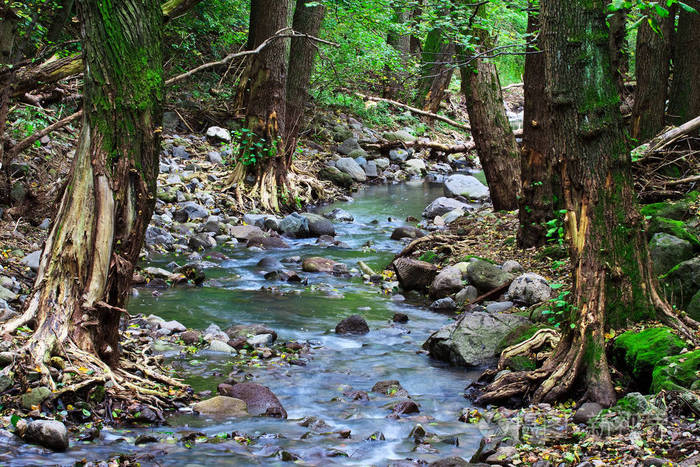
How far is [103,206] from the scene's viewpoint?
4484 mm

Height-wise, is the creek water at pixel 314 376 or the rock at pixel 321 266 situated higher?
the rock at pixel 321 266

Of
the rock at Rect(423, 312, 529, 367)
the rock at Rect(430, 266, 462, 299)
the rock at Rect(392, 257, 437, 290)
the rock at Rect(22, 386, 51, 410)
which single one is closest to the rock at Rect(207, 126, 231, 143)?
the rock at Rect(392, 257, 437, 290)

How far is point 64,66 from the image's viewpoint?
862cm

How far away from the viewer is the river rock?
7160 millimetres

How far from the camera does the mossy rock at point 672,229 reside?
6.29 m

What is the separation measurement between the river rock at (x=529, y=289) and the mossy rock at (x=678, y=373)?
8.84ft

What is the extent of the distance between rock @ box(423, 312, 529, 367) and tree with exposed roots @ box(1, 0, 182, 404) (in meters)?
2.71

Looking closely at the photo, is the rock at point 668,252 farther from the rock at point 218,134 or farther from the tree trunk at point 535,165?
the rock at point 218,134

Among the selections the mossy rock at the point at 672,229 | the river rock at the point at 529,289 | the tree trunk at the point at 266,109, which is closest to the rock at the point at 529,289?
the river rock at the point at 529,289

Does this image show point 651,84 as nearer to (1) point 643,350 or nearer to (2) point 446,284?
(2) point 446,284

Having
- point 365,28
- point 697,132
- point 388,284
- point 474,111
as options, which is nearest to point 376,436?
point 388,284

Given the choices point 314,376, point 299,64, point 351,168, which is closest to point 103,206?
point 314,376

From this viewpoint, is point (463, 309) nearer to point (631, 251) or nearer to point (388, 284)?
point (388, 284)

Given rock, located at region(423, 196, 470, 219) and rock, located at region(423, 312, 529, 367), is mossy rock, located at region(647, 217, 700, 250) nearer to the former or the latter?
rock, located at region(423, 312, 529, 367)
